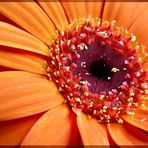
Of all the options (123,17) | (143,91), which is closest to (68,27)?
(123,17)

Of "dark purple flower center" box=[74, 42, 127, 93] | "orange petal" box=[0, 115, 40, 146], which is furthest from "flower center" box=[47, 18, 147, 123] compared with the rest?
"orange petal" box=[0, 115, 40, 146]

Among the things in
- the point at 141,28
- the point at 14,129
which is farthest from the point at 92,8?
the point at 14,129

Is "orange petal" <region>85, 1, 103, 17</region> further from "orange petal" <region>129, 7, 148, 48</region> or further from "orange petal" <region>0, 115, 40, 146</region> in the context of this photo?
"orange petal" <region>0, 115, 40, 146</region>

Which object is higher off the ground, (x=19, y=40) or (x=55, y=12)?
(x=55, y=12)

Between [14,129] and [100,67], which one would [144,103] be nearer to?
[100,67]

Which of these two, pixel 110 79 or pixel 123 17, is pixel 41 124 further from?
pixel 123 17
